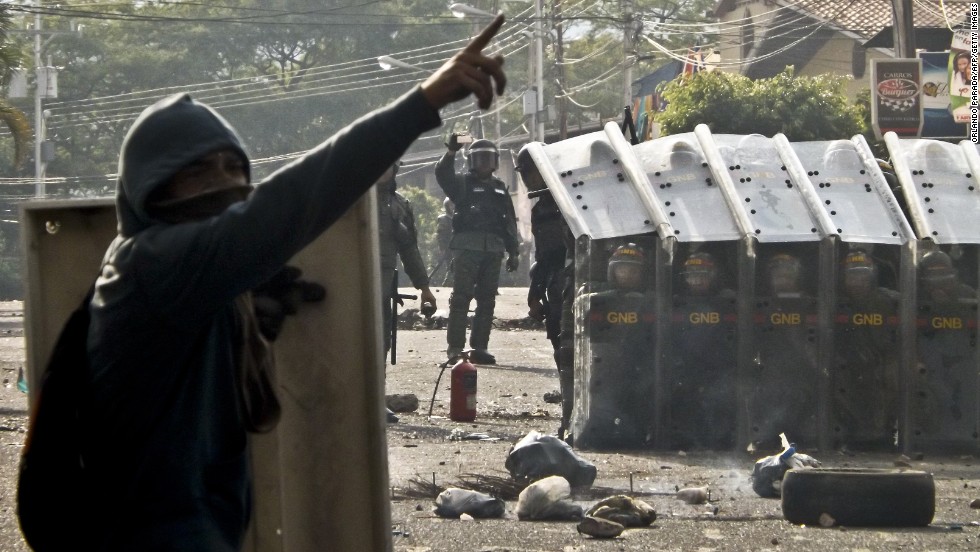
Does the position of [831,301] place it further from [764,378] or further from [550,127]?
[550,127]

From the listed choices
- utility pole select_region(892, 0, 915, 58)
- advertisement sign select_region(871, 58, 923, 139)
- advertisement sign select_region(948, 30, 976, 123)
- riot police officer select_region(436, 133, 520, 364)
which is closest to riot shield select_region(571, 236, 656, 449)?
riot police officer select_region(436, 133, 520, 364)

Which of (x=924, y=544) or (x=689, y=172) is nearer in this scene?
(x=924, y=544)

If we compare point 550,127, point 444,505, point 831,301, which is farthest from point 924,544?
point 550,127

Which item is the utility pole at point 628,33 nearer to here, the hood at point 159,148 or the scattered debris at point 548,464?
the scattered debris at point 548,464

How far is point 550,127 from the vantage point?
48781 mm

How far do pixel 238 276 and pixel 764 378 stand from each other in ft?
21.7

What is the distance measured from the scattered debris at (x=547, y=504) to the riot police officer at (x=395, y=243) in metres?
3.89

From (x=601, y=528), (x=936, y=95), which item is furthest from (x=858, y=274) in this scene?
(x=936, y=95)

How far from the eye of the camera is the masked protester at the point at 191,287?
7.24 ft

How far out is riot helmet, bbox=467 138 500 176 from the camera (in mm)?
12664

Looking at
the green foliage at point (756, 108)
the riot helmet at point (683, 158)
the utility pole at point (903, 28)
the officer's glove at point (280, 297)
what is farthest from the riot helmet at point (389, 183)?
the utility pole at point (903, 28)

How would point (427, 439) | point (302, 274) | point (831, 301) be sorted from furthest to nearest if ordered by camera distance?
point (427, 439) → point (831, 301) → point (302, 274)

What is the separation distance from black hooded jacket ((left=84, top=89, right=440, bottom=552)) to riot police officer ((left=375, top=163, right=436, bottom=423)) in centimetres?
811

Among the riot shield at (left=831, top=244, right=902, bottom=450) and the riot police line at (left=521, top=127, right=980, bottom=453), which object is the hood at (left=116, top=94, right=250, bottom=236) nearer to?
the riot police line at (left=521, top=127, right=980, bottom=453)
